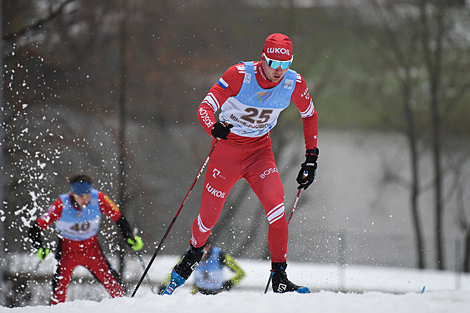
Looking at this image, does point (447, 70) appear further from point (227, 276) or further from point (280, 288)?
point (280, 288)

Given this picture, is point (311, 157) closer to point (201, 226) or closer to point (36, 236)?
point (201, 226)

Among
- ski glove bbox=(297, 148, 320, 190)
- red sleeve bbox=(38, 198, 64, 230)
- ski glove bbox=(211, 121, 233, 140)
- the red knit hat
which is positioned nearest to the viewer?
ski glove bbox=(211, 121, 233, 140)

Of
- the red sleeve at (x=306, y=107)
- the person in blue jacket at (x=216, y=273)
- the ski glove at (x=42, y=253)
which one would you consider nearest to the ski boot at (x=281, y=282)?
the red sleeve at (x=306, y=107)

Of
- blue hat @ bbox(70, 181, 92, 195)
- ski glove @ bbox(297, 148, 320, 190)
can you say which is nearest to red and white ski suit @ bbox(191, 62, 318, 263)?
ski glove @ bbox(297, 148, 320, 190)

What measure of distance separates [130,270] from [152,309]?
6823 millimetres

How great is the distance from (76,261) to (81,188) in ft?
2.96

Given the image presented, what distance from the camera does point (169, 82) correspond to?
10766mm

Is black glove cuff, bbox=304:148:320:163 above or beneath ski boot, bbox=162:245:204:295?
above

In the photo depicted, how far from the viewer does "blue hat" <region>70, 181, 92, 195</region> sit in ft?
15.0

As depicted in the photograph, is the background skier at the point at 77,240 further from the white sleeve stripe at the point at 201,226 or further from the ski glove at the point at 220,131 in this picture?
the ski glove at the point at 220,131

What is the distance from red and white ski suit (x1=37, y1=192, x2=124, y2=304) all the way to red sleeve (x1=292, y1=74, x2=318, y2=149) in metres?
2.41

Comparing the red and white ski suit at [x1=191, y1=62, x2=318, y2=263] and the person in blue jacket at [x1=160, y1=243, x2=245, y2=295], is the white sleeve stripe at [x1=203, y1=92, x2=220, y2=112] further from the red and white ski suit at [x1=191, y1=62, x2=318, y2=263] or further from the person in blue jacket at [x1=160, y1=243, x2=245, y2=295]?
the person in blue jacket at [x1=160, y1=243, x2=245, y2=295]

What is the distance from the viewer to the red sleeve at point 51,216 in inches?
185

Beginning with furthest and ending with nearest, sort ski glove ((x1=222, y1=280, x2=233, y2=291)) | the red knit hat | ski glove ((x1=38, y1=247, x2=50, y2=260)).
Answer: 1. ski glove ((x1=222, y1=280, x2=233, y2=291))
2. ski glove ((x1=38, y1=247, x2=50, y2=260))
3. the red knit hat
